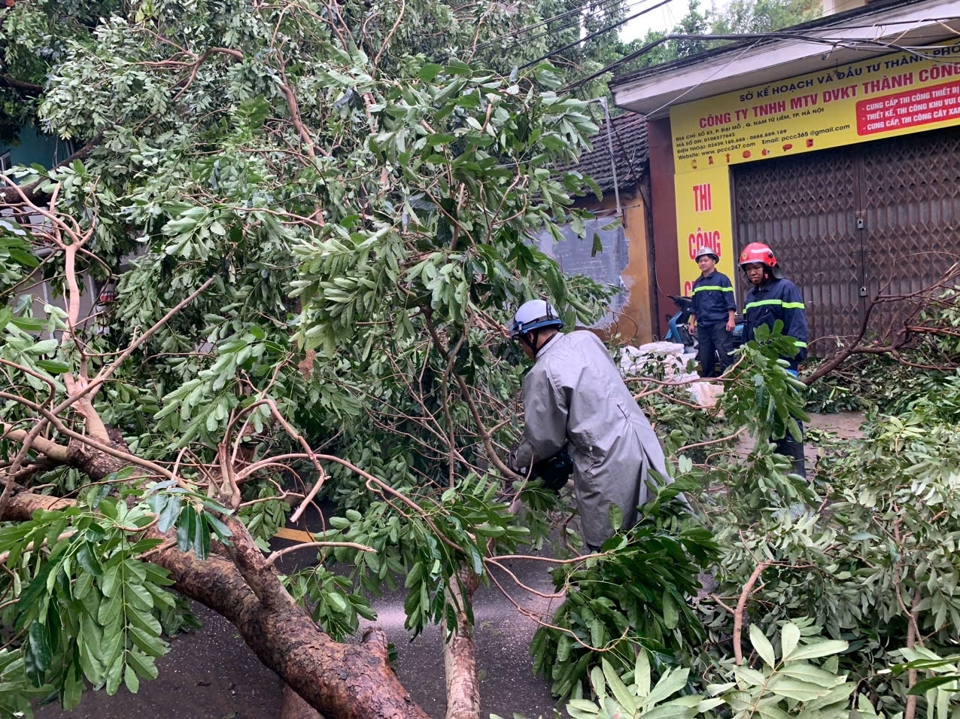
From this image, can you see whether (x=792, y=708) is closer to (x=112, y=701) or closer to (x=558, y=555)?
(x=558, y=555)

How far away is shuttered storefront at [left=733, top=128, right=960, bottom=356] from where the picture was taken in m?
8.38

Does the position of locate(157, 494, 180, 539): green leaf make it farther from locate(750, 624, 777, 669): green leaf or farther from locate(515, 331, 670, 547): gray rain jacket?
locate(515, 331, 670, 547): gray rain jacket

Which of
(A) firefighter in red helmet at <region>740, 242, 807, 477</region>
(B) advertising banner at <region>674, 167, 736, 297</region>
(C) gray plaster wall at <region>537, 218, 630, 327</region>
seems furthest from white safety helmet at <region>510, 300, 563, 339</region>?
(C) gray plaster wall at <region>537, 218, 630, 327</region>

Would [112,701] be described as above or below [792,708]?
below

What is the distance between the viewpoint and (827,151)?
9.11 metres

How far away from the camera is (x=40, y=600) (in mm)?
1780

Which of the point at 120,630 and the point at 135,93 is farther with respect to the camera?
the point at 135,93

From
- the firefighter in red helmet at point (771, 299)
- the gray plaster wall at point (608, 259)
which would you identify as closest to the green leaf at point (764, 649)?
the firefighter in red helmet at point (771, 299)

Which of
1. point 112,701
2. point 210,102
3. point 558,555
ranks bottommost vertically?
point 112,701

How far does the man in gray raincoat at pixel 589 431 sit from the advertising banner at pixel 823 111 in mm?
5778

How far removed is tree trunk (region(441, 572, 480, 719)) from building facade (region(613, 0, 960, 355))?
21.3ft

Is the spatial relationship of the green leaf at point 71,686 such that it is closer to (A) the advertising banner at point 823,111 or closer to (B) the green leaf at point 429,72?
(B) the green leaf at point 429,72

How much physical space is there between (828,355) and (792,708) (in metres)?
8.02

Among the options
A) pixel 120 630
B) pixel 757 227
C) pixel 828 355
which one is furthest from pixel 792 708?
pixel 757 227
